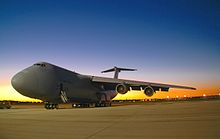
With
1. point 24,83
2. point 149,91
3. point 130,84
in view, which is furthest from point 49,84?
point 149,91

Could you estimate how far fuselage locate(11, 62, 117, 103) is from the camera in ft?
Result: 61.0

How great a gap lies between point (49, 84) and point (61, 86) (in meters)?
1.62

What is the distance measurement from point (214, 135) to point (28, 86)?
16407mm

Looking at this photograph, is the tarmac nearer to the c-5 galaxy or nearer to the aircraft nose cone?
the aircraft nose cone

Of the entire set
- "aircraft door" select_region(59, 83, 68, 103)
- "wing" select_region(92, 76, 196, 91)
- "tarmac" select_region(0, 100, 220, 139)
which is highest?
"wing" select_region(92, 76, 196, 91)

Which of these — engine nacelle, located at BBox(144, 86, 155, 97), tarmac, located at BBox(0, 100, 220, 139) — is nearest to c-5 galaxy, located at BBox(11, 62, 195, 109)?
engine nacelle, located at BBox(144, 86, 155, 97)

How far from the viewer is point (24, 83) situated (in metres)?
18.3

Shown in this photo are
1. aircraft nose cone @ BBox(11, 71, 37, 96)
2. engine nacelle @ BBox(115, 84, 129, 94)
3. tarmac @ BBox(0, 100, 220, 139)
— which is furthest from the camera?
engine nacelle @ BBox(115, 84, 129, 94)

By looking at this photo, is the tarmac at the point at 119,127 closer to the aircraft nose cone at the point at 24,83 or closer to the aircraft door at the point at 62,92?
the aircraft nose cone at the point at 24,83

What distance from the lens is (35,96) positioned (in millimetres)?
19484

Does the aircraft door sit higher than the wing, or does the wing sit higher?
the wing

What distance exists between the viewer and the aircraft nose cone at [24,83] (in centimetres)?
1836

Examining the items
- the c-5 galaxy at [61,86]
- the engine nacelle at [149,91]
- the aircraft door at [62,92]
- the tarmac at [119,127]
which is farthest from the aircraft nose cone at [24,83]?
the engine nacelle at [149,91]

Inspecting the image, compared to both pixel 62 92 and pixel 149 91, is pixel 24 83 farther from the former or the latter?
pixel 149 91
